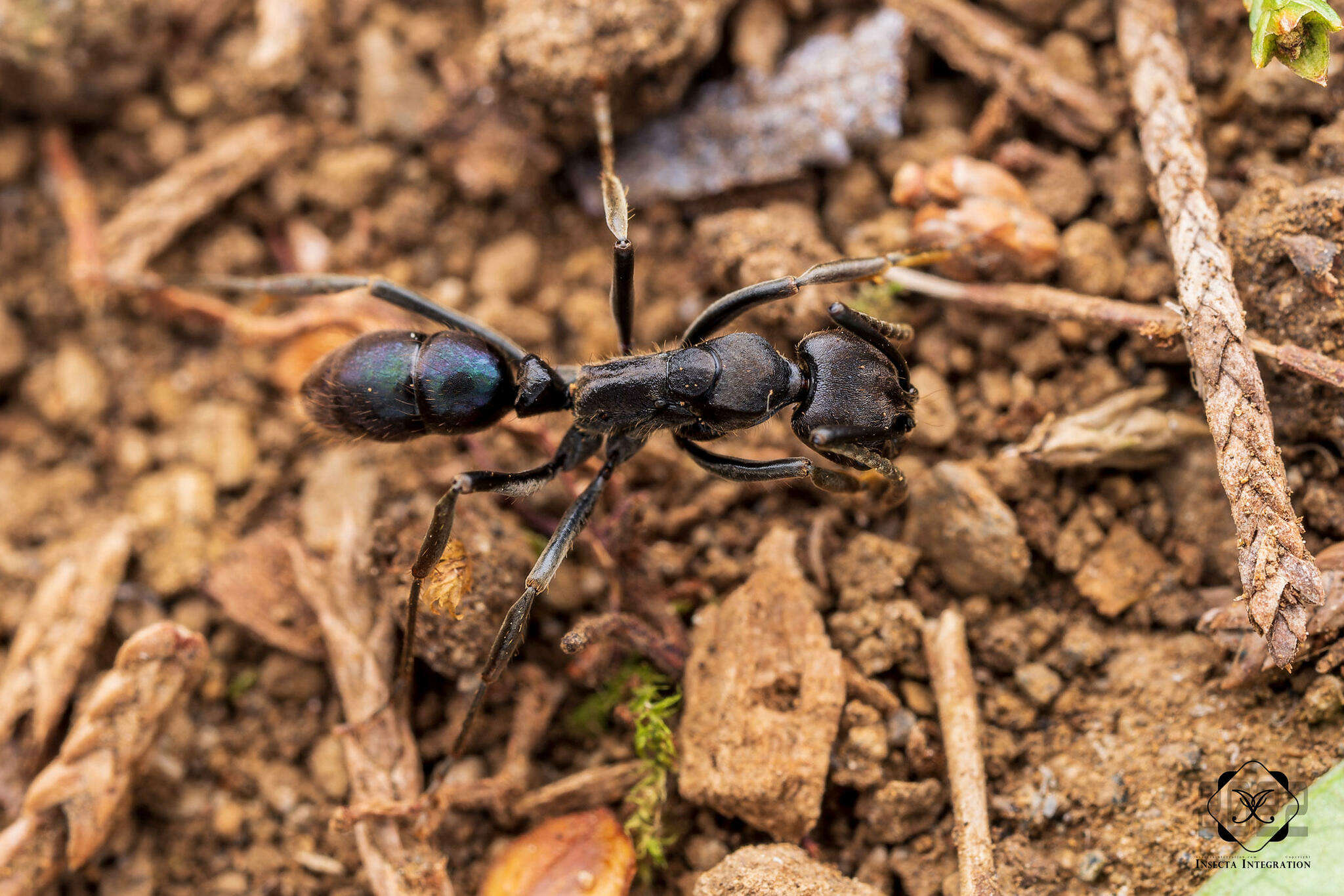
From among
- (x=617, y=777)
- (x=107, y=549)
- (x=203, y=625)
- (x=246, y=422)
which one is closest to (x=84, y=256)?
(x=246, y=422)

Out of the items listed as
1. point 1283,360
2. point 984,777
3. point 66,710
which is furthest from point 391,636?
point 1283,360

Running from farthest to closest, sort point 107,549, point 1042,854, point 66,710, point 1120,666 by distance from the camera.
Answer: point 107,549 → point 66,710 → point 1120,666 → point 1042,854

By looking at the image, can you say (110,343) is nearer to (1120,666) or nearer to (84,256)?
(84,256)

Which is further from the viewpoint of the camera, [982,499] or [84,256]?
[84,256]

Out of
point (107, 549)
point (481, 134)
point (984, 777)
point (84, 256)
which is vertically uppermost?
point (481, 134)

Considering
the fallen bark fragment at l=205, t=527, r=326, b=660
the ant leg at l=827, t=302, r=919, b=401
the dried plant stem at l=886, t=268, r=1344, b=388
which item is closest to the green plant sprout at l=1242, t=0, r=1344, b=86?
the dried plant stem at l=886, t=268, r=1344, b=388

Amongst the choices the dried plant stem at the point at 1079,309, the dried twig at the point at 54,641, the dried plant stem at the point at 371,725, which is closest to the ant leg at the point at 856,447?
the dried plant stem at the point at 1079,309

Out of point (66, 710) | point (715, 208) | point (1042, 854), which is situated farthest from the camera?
point (715, 208)

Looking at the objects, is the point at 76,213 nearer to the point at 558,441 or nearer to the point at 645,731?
the point at 558,441

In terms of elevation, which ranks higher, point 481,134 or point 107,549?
point 481,134

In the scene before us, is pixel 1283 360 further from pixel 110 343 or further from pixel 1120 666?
pixel 110 343
